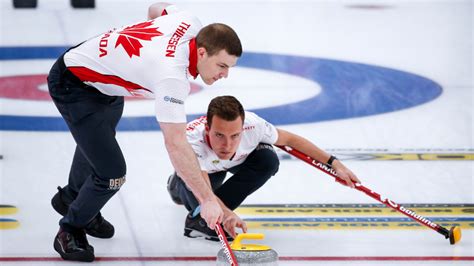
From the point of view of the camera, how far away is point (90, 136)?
4.68m

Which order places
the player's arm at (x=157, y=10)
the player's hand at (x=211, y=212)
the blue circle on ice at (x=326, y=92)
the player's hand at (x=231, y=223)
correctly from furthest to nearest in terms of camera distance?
the blue circle on ice at (x=326, y=92)
the player's arm at (x=157, y=10)
the player's hand at (x=231, y=223)
the player's hand at (x=211, y=212)

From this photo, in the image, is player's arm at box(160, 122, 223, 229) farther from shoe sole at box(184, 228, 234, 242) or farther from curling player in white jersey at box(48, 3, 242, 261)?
shoe sole at box(184, 228, 234, 242)

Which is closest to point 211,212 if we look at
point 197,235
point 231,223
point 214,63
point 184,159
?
point 184,159

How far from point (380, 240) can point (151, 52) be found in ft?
5.02

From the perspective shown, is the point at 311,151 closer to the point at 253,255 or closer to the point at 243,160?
the point at 243,160

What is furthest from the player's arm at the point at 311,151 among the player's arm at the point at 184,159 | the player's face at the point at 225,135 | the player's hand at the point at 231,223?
the player's arm at the point at 184,159

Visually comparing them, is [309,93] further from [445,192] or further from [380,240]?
→ [380,240]

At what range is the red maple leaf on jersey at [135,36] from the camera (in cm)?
445

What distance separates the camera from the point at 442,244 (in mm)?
5016

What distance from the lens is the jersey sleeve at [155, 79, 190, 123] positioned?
413 cm

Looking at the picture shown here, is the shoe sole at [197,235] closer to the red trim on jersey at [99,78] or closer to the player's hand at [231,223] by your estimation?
the player's hand at [231,223]

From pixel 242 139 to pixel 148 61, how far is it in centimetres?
90

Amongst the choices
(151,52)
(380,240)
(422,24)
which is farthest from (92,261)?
(422,24)

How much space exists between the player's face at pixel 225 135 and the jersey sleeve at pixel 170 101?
571mm
